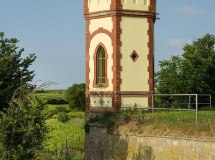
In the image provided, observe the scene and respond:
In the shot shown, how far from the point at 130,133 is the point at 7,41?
7401 mm

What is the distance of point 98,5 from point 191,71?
1729 centimetres

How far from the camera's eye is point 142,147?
1844 cm

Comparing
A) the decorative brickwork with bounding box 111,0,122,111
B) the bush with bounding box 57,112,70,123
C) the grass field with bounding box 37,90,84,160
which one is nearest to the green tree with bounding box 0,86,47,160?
the decorative brickwork with bounding box 111,0,122,111

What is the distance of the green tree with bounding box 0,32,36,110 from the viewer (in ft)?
69.5

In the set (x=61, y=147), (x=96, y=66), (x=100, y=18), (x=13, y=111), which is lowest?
(x=61, y=147)

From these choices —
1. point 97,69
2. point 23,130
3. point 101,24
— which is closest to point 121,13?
point 101,24

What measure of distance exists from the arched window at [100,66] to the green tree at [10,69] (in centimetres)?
302

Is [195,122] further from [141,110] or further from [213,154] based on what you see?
[141,110]

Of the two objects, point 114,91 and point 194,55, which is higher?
point 194,55

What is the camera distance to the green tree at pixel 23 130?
1722 cm

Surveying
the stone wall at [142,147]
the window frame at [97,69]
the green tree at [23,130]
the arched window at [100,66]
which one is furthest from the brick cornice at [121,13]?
the green tree at [23,130]

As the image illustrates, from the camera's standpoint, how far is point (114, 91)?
21.9m

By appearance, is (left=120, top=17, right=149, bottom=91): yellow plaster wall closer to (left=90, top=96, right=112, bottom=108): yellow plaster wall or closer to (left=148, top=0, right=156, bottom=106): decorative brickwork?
(left=148, top=0, right=156, bottom=106): decorative brickwork

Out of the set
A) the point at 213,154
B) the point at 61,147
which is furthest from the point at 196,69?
the point at 213,154
